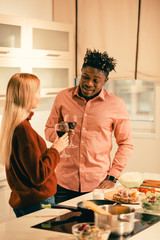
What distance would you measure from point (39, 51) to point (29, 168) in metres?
2.19

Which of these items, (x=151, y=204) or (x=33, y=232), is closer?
(x=33, y=232)

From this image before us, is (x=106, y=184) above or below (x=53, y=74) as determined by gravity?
below

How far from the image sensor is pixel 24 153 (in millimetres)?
2049

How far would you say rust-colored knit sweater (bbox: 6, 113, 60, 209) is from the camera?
2.05 metres

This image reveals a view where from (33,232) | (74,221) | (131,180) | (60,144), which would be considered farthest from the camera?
(131,180)

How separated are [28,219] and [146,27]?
2805 mm

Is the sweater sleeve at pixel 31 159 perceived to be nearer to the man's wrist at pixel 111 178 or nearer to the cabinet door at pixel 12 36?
the man's wrist at pixel 111 178

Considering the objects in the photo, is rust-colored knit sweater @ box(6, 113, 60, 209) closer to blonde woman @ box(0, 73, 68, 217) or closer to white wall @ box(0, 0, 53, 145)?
blonde woman @ box(0, 73, 68, 217)

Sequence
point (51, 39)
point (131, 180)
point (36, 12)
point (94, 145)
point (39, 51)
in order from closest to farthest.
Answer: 1. point (131, 180)
2. point (94, 145)
3. point (39, 51)
4. point (51, 39)
5. point (36, 12)

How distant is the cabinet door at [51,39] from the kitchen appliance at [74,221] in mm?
2336

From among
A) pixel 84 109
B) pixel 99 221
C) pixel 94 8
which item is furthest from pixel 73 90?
pixel 94 8

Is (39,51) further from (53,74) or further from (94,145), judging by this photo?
(94,145)

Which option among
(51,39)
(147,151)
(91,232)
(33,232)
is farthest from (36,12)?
(91,232)

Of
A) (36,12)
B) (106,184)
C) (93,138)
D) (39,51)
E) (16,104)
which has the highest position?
(36,12)
